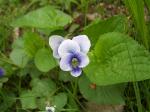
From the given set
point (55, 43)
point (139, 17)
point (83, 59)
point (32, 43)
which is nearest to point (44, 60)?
point (32, 43)

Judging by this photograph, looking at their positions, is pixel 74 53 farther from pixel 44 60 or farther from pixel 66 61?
pixel 44 60

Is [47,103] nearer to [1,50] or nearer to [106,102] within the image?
[106,102]

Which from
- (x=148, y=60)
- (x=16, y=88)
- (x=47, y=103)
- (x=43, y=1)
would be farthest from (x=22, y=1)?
(x=148, y=60)

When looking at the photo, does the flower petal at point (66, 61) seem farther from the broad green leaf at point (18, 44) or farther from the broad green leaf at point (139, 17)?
the broad green leaf at point (18, 44)

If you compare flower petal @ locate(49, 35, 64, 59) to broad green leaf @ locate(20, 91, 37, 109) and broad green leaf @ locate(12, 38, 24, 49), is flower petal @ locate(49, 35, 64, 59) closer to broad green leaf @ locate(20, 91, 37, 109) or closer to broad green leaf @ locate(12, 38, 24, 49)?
broad green leaf @ locate(20, 91, 37, 109)

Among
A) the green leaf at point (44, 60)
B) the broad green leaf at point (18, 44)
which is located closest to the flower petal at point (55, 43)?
the green leaf at point (44, 60)
